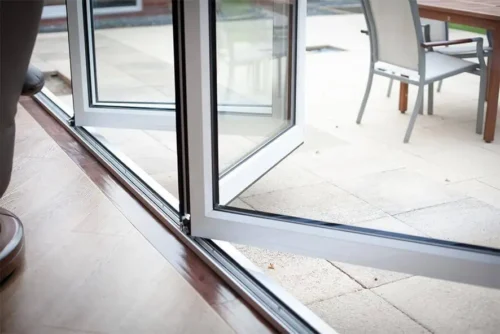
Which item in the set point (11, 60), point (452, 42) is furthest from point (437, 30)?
point (11, 60)

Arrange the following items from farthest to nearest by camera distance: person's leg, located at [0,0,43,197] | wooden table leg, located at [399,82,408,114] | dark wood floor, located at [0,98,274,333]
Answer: wooden table leg, located at [399,82,408,114] < dark wood floor, located at [0,98,274,333] < person's leg, located at [0,0,43,197]

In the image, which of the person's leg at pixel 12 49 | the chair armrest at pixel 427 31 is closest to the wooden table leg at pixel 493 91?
the chair armrest at pixel 427 31

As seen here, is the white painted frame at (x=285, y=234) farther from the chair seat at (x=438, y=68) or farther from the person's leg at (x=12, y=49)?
the chair seat at (x=438, y=68)

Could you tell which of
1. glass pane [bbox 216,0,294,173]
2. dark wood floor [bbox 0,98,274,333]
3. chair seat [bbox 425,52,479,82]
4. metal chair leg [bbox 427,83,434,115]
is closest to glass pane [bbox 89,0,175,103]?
glass pane [bbox 216,0,294,173]

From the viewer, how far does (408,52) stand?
12.6 ft

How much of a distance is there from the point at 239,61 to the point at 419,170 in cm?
116

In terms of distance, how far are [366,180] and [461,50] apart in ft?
3.12

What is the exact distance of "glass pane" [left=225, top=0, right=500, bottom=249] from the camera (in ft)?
8.17

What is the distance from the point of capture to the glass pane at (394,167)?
8.17ft

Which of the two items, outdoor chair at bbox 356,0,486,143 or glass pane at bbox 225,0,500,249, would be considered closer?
glass pane at bbox 225,0,500,249

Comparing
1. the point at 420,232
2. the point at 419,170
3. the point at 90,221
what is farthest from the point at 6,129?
the point at 419,170

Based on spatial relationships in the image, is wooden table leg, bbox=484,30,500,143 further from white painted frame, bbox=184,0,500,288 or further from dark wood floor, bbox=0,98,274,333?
dark wood floor, bbox=0,98,274,333

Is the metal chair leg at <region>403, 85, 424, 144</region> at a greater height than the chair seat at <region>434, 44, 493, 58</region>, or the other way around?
the chair seat at <region>434, 44, 493, 58</region>

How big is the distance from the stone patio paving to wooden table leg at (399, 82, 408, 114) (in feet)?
0.24
